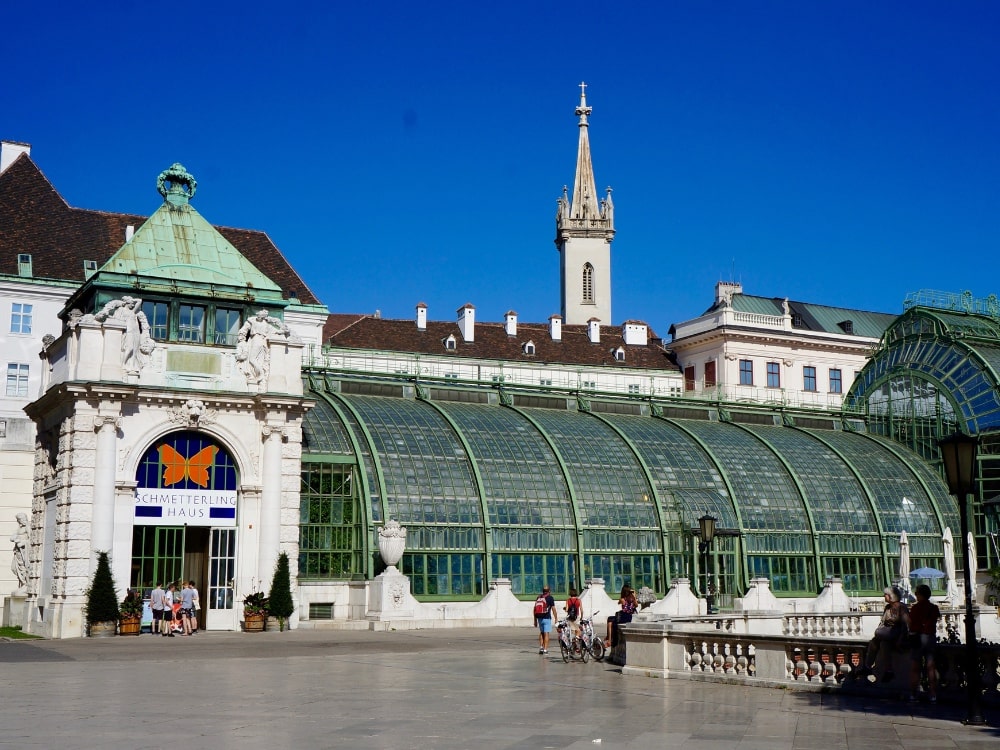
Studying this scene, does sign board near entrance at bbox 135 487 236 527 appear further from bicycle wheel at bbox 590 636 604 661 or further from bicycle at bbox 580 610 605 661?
bicycle wheel at bbox 590 636 604 661

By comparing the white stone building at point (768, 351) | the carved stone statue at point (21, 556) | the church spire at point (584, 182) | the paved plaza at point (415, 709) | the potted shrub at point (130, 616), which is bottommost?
the paved plaza at point (415, 709)

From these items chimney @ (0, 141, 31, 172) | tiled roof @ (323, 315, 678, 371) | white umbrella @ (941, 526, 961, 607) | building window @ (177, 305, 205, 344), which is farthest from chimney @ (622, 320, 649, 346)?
building window @ (177, 305, 205, 344)

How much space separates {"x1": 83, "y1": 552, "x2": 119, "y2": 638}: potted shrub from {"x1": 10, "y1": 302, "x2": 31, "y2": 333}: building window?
28.9 meters

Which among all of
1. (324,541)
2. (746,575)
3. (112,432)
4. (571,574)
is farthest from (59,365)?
(746,575)

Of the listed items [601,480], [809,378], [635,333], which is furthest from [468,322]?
[601,480]

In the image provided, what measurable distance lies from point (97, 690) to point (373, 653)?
1135 centimetres

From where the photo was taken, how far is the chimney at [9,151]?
231 feet

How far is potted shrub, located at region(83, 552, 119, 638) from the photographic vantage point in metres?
39.5

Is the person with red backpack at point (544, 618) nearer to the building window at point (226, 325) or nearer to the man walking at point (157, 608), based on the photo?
the man walking at point (157, 608)

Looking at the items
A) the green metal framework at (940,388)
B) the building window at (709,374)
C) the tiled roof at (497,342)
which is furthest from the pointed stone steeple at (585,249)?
the green metal framework at (940,388)

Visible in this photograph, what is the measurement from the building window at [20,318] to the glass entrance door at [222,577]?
27.3 m

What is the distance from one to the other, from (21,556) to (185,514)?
29.7 feet

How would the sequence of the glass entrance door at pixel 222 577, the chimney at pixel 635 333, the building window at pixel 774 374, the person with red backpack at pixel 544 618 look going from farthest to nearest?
the chimney at pixel 635 333, the building window at pixel 774 374, the glass entrance door at pixel 222 577, the person with red backpack at pixel 544 618

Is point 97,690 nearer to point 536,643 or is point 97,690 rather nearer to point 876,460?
point 536,643
